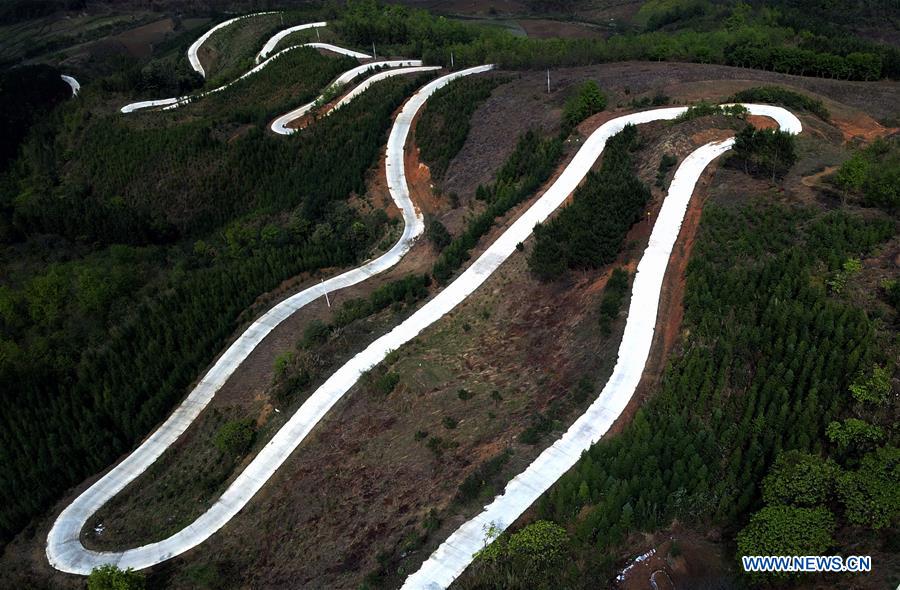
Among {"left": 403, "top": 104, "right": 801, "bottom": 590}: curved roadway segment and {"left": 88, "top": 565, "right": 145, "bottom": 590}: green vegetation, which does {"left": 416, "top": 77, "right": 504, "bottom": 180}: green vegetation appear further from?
{"left": 88, "top": 565, "right": 145, "bottom": 590}: green vegetation

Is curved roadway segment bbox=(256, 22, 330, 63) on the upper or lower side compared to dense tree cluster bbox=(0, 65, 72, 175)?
upper

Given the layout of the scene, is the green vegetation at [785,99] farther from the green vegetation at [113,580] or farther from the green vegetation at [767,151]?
the green vegetation at [113,580]

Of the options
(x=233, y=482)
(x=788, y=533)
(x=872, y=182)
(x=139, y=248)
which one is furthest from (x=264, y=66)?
(x=788, y=533)

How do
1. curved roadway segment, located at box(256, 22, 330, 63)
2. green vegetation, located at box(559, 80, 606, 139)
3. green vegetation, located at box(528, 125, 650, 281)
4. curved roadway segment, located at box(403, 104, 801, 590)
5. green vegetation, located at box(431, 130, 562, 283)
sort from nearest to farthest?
curved roadway segment, located at box(403, 104, 801, 590) → green vegetation, located at box(528, 125, 650, 281) → green vegetation, located at box(431, 130, 562, 283) → green vegetation, located at box(559, 80, 606, 139) → curved roadway segment, located at box(256, 22, 330, 63)

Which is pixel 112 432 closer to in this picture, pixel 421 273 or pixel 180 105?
pixel 421 273

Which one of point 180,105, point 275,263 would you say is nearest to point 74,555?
point 275,263

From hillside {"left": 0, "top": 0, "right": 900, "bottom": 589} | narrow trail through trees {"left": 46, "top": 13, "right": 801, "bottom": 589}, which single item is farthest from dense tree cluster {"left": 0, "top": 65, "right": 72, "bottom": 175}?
narrow trail through trees {"left": 46, "top": 13, "right": 801, "bottom": 589}
